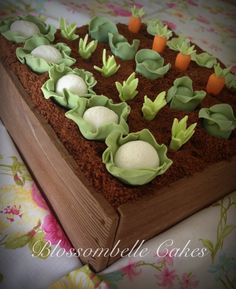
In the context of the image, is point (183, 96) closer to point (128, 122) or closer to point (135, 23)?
point (128, 122)

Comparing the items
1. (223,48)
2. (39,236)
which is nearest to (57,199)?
(39,236)

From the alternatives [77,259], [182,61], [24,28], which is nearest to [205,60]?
[182,61]

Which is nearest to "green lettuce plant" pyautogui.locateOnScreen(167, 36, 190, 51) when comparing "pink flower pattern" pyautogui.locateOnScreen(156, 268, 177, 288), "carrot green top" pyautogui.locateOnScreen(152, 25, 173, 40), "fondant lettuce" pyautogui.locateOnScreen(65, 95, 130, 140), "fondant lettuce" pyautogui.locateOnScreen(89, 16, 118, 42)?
"carrot green top" pyautogui.locateOnScreen(152, 25, 173, 40)

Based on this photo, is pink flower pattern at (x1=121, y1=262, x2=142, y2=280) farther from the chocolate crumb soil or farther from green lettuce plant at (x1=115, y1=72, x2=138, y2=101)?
green lettuce plant at (x1=115, y1=72, x2=138, y2=101)

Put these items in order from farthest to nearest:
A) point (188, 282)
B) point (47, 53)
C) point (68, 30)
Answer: point (68, 30)
point (47, 53)
point (188, 282)

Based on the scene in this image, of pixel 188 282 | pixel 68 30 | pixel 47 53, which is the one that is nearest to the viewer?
pixel 188 282
